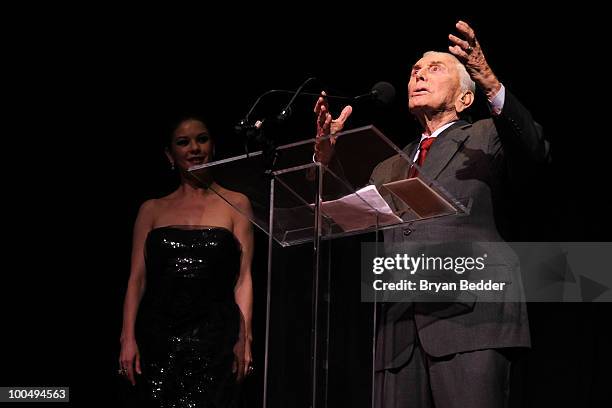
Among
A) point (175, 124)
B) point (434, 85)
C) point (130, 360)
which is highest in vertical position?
point (175, 124)

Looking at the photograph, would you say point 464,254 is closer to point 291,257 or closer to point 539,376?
point 291,257

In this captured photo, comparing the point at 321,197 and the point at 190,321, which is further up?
the point at 321,197

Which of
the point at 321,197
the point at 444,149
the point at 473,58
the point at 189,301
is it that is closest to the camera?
the point at 321,197

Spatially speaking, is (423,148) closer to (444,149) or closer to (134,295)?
(444,149)

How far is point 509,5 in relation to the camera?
394 centimetres

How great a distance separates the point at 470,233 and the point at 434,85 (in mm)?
570

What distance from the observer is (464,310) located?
272cm

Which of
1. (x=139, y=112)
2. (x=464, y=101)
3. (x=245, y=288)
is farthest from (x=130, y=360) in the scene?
(x=464, y=101)

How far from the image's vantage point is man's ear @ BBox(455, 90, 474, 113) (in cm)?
315

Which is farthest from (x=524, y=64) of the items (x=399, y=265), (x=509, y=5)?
(x=399, y=265)

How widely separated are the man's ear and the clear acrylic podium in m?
0.68

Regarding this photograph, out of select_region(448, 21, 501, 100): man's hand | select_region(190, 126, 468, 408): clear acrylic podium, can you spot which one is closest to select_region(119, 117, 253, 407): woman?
select_region(190, 126, 468, 408): clear acrylic podium

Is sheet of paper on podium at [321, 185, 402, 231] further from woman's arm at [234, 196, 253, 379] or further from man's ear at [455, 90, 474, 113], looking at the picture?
woman's arm at [234, 196, 253, 379]

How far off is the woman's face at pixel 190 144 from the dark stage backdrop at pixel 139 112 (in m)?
0.24
